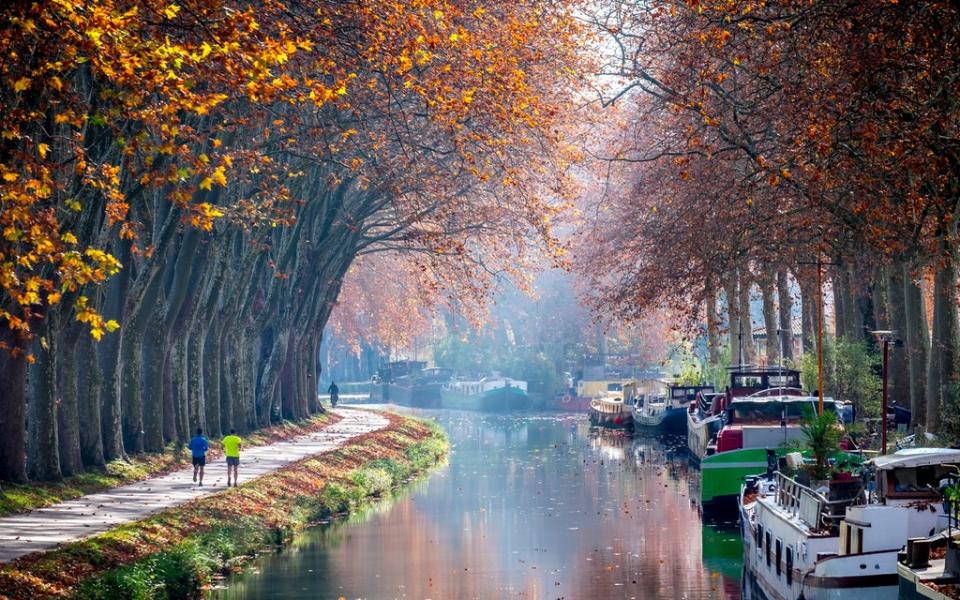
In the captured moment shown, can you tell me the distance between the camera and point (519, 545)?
31.7m

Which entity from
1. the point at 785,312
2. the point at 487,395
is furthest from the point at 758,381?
the point at 487,395

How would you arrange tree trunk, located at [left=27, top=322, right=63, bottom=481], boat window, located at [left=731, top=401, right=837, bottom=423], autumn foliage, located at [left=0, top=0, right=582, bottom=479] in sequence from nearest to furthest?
autumn foliage, located at [left=0, top=0, right=582, bottom=479]
tree trunk, located at [left=27, top=322, right=63, bottom=481]
boat window, located at [left=731, top=401, right=837, bottom=423]

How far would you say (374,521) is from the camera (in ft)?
117

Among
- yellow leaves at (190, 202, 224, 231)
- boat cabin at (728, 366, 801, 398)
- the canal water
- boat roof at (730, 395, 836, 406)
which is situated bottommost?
the canal water

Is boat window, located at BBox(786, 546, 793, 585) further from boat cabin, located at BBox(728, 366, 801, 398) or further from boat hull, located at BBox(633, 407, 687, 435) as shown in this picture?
boat hull, located at BBox(633, 407, 687, 435)

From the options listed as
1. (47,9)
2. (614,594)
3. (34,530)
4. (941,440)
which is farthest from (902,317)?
(47,9)

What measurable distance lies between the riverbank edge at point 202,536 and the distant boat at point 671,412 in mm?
23344

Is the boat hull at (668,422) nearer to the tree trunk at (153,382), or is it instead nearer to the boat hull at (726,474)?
the boat hull at (726,474)

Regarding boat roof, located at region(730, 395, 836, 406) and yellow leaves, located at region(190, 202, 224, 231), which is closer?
yellow leaves, located at region(190, 202, 224, 231)

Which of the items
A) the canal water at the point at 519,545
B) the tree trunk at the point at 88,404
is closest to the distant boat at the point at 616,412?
the canal water at the point at 519,545

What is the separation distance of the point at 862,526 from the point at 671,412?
161 ft

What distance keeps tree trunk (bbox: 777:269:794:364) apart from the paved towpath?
62.9 feet

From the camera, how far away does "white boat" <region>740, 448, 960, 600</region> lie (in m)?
19.1

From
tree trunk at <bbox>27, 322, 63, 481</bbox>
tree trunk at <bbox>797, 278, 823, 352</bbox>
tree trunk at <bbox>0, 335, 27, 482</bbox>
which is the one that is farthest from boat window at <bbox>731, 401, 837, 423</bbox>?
tree trunk at <bbox>0, 335, 27, 482</bbox>
